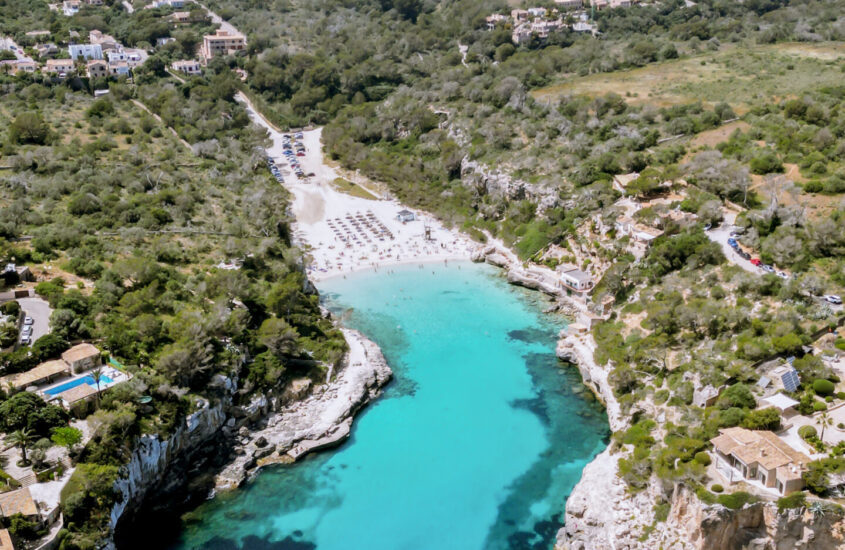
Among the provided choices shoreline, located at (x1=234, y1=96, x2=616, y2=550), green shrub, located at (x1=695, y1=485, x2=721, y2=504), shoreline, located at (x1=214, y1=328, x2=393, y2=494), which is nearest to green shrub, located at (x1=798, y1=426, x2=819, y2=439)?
green shrub, located at (x1=695, y1=485, x2=721, y2=504)

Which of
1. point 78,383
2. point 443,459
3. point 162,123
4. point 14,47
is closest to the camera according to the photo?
point 78,383

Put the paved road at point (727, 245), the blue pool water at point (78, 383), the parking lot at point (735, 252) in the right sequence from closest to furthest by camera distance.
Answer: the blue pool water at point (78, 383) → the parking lot at point (735, 252) → the paved road at point (727, 245)

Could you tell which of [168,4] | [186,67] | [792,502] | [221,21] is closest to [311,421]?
[792,502]

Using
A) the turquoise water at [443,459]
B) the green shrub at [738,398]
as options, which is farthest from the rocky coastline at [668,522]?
the green shrub at [738,398]

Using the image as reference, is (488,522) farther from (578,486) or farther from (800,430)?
(800,430)

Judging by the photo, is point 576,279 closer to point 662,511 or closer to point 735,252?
point 735,252

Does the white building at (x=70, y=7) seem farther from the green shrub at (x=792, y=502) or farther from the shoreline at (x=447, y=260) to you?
the green shrub at (x=792, y=502)

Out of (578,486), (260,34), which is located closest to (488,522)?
(578,486)

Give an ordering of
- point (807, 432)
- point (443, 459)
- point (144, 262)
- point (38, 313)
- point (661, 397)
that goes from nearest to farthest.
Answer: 1. point (807, 432)
2. point (661, 397)
3. point (443, 459)
4. point (38, 313)
5. point (144, 262)
